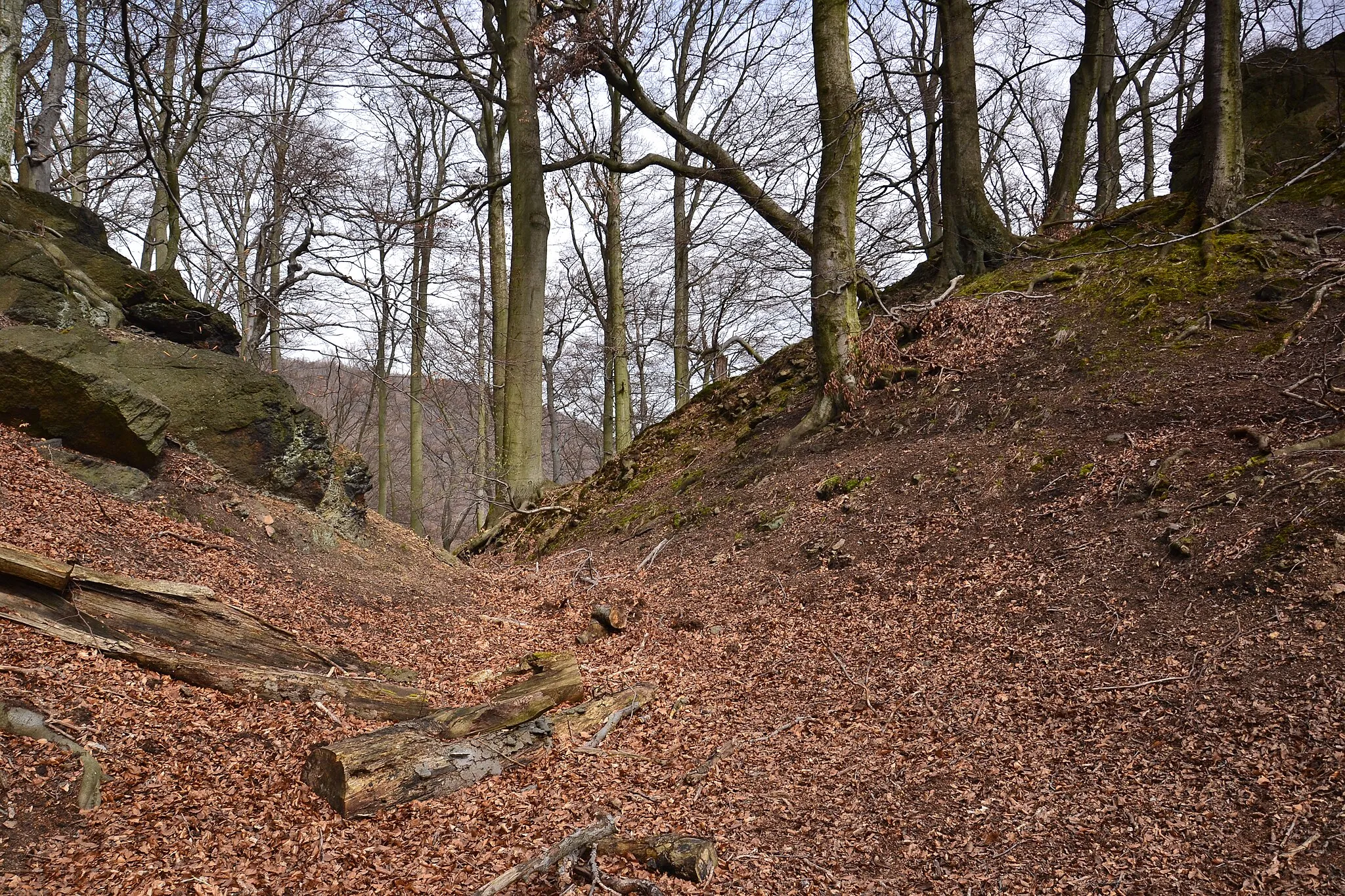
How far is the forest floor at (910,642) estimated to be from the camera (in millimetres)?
3455

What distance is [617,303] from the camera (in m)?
16.2

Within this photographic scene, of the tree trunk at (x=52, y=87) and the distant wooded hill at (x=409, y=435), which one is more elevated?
the tree trunk at (x=52, y=87)

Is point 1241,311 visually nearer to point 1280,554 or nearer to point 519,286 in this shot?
point 1280,554

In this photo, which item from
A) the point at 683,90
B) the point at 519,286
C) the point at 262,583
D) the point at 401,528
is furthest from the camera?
the point at 683,90

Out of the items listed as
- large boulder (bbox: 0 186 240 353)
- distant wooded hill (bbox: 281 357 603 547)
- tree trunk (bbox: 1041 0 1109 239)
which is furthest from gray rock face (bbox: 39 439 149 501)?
tree trunk (bbox: 1041 0 1109 239)

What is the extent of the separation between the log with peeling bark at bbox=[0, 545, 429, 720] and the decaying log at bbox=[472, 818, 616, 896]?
1.85 meters

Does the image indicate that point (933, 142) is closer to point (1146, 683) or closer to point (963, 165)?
point (963, 165)

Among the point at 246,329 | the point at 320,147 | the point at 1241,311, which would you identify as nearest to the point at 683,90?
the point at 320,147

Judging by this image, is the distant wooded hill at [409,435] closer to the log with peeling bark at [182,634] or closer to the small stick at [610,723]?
the log with peeling bark at [182,634]

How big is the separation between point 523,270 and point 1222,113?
9.18m

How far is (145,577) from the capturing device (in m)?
5.25

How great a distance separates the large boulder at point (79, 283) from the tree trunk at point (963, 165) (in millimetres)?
9553

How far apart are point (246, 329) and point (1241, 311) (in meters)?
16.0

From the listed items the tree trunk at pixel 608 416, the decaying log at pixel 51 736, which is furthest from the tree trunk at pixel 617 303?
the decaying log at pixel 51 736
